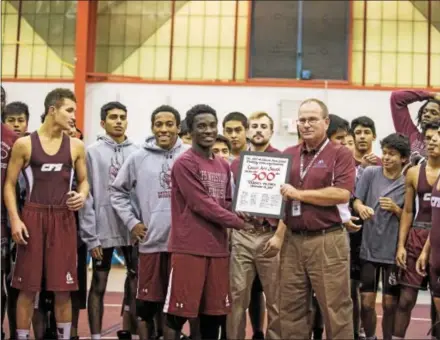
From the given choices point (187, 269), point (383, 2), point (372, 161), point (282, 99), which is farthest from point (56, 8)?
point (187, 269)

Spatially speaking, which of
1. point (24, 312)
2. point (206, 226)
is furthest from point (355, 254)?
point (24, 312)

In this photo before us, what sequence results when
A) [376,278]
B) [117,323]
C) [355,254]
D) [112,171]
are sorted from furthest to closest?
[117,323] < [355,254] < [376,278] < [112,171]

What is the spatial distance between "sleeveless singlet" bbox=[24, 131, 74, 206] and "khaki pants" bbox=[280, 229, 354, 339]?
1738mm

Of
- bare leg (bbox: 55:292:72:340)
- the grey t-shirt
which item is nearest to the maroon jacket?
bare leg (bbox: 55:292:72:340)

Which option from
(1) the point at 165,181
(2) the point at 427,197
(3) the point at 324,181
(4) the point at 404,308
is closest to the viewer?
(3) the point at 324,181

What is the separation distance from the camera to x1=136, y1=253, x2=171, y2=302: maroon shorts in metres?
5.76

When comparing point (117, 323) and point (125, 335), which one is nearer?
point (125, 335)

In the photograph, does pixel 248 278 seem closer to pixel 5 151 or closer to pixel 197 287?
pixel 197 287

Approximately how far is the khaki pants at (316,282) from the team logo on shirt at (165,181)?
3.32ft

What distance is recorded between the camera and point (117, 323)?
26.6ft

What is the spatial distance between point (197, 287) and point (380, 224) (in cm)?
218

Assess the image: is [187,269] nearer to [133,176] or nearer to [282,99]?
[133,176]

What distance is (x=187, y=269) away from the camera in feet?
17.0

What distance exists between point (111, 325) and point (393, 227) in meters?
3.13
